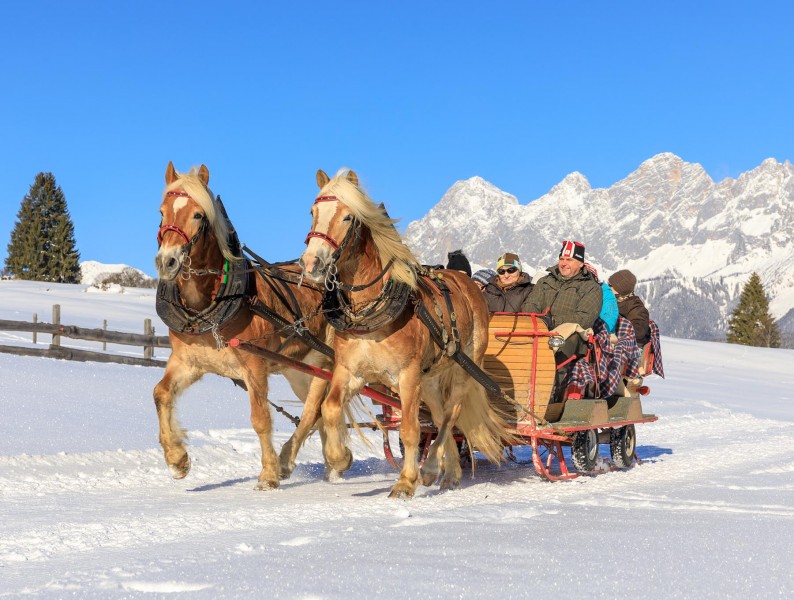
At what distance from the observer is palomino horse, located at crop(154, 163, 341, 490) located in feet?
21.0

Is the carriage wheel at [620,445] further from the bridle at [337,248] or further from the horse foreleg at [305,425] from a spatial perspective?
the bridle at [337,248]

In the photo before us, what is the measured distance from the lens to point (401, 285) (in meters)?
6.52

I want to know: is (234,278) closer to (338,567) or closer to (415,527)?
(415,527)

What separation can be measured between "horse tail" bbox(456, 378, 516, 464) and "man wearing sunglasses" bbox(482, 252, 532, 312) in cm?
172

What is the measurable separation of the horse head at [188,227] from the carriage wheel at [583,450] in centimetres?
369

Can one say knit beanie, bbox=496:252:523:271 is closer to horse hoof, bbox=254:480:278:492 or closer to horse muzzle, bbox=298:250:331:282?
horse hoof, bbox=254:480:278:492

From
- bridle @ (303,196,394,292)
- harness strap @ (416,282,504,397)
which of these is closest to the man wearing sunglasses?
harness strap @ (416,282,504,397)

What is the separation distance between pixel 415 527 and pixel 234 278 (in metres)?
2.45

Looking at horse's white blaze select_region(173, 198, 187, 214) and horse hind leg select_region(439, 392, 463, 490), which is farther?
horse hind leg select_region(439, 392, 463, 490)

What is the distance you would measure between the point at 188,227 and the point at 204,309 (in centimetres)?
61

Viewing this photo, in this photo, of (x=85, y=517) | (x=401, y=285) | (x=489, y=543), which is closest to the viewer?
(x=489, y=543)

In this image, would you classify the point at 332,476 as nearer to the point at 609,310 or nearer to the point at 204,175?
the point at 204,175

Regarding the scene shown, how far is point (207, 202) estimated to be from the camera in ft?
21.3

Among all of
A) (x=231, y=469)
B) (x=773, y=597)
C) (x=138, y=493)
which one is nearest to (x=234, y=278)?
(x=138, y=493)
